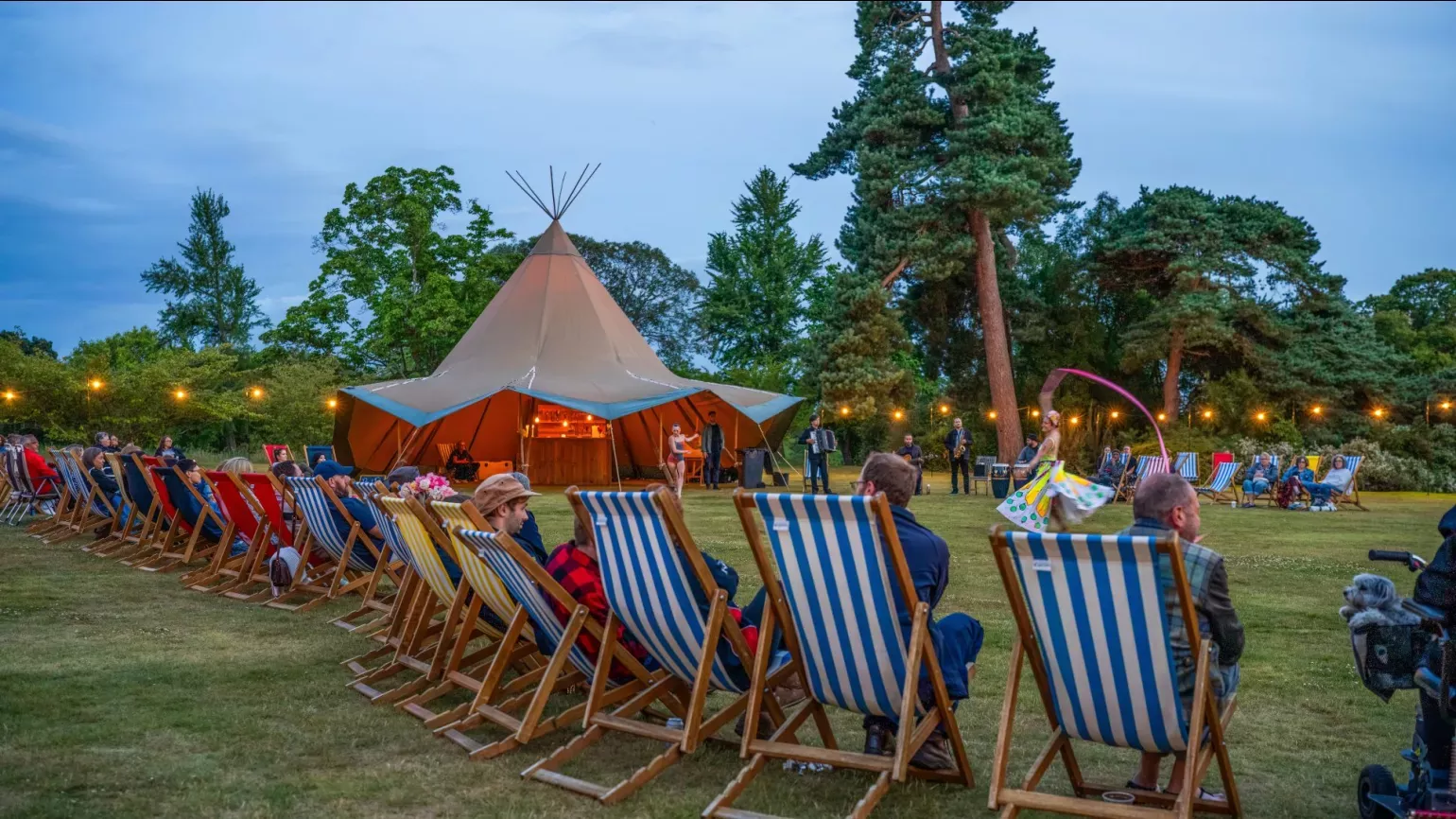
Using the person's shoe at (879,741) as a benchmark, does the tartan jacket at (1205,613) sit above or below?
above

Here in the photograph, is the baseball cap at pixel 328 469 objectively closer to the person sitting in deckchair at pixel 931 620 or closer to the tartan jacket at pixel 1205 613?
the person sitting in deckchair at pixel 931 620

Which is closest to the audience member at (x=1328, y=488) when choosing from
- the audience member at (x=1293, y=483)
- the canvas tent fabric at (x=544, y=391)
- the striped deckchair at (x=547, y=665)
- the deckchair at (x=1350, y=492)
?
the deckchair at (x=1350, y=492)

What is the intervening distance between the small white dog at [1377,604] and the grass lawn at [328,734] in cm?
75

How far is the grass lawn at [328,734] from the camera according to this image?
Result: 11.3 ft

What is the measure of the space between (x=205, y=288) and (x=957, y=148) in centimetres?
4697

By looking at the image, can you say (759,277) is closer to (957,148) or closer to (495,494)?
(957,148)

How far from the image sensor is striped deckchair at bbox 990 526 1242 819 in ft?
9.05

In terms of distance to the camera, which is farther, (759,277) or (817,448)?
(759,277)

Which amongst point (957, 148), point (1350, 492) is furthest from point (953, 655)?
point (957, 148)

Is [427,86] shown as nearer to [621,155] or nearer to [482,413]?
[621,155]

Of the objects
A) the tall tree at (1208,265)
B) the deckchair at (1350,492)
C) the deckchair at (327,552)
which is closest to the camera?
the deckchair at (327,552)

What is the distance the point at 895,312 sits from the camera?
28.1 metres

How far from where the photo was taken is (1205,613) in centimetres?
317

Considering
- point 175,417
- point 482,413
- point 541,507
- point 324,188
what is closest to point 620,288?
point 175,417
